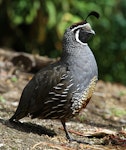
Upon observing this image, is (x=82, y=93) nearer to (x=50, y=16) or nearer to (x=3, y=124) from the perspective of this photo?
(x=3, y=124)

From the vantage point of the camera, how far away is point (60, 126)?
704cm

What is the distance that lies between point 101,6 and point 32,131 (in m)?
8.59

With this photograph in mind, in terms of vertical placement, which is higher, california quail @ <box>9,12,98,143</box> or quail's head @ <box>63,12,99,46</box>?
quail's head @ <box>63,12,99,46</box>

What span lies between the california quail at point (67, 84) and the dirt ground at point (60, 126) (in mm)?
267

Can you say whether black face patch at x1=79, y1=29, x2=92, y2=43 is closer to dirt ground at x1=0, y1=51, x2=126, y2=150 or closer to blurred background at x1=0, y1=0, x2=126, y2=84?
dirt ground at x1=0, y1=51, x2=126, y2=150

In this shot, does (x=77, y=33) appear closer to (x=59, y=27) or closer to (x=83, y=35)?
(x=83, y=35)

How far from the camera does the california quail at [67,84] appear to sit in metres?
6.12

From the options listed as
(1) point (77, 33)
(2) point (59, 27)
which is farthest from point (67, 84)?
(2) point (59, 27)

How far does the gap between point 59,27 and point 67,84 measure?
293 inches

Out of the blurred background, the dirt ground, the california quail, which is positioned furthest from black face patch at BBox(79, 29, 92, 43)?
the blurred background

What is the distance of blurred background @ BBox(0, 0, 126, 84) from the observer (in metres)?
13.5

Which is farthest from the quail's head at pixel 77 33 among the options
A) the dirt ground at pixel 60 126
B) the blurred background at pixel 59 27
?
the blurred background at pixel 59 27

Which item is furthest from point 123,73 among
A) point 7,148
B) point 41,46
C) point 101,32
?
point 7,148

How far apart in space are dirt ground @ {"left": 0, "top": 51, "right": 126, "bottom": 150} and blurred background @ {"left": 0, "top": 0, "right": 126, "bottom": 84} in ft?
11.4
